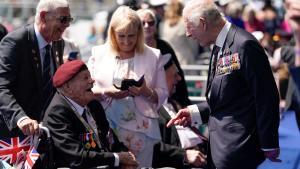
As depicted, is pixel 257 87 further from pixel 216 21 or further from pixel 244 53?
pixel 216 21

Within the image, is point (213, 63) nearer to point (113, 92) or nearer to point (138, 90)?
point (138, 90)

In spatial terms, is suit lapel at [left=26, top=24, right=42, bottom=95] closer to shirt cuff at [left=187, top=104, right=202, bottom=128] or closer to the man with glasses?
the man with glasses

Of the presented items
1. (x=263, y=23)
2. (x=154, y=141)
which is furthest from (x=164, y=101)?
(x=263, y=23)

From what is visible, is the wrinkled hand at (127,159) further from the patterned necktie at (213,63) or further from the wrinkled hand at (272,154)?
the wrinkled hand at (272,154)

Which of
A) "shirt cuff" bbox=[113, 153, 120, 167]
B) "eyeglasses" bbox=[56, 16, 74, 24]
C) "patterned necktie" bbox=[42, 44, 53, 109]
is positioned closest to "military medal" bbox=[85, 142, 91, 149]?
"shirt cuff" bbox=[113, 153, 120, 167]

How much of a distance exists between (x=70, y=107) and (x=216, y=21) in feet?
4.14

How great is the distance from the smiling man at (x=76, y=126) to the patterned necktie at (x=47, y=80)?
13.4 inches

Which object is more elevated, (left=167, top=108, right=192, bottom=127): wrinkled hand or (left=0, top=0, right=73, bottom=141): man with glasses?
(left=0, top=0, right=73, bottom=141): man with glasses

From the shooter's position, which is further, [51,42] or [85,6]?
[85,6]

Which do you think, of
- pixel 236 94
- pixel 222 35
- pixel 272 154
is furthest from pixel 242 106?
pixel 222 35

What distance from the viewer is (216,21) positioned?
5.84 metres

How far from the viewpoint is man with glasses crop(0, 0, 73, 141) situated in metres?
6.38

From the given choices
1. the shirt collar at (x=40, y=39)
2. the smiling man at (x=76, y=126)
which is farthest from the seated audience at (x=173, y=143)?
the shirt collar at (x=40, y=39)

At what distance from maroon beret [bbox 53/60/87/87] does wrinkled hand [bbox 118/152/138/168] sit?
0.69 m
